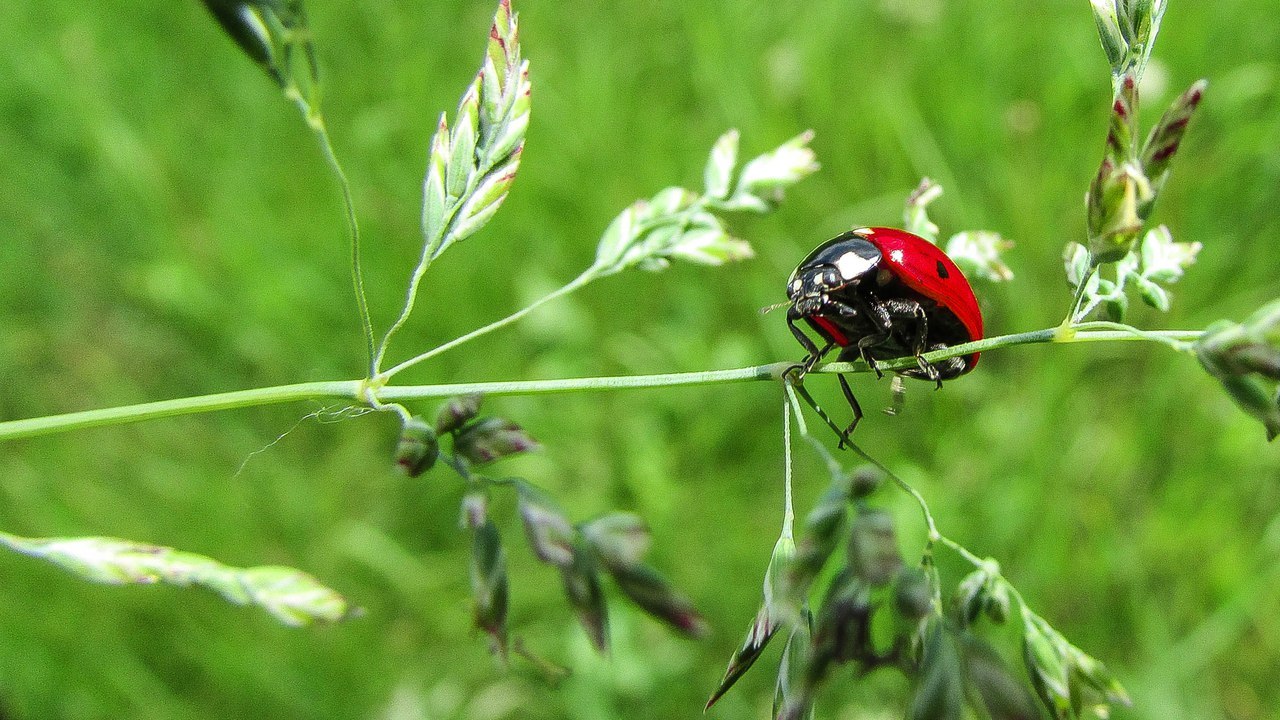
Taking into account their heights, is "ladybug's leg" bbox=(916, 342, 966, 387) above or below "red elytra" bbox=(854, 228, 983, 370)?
below

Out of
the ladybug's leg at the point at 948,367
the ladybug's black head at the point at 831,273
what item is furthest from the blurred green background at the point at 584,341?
the ladybug's black head at the point at 831,273

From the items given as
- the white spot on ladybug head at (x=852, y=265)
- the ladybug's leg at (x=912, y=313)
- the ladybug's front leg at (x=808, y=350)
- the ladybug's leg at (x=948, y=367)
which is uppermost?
the white spot on ladybug head at (x=852, y=265)

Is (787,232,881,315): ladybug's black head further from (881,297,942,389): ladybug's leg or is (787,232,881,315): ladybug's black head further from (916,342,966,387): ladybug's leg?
(916,342,966,387): ladybug's leg

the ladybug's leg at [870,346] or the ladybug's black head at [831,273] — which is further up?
the ladybug's black head at [831,273]

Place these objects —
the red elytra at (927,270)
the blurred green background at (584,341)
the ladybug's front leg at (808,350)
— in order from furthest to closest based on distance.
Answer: the blurred green background at (584,341)
the red elytra at (927,270)
the ladybug's front leg at (808,350)

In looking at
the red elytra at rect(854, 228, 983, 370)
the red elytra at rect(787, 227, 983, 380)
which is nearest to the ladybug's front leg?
the red elytra at rect(787, 227, 983, 380)

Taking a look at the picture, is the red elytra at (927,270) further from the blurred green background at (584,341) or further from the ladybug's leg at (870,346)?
the blurred green background at (584,341)

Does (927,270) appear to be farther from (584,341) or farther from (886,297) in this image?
(584,341)

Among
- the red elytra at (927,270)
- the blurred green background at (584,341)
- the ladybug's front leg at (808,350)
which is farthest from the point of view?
the blurred green background at (584,341)
